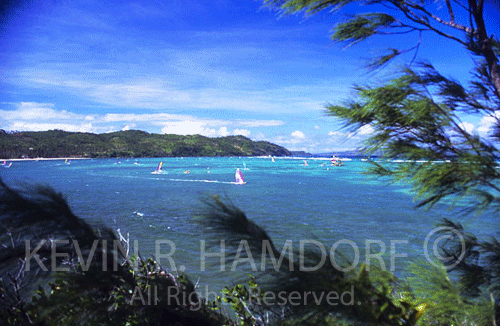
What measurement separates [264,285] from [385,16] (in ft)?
7.45

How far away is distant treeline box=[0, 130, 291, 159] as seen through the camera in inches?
5089

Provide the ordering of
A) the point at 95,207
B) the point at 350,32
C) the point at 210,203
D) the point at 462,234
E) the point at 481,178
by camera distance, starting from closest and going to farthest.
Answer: the point at 210,203, the point at 481,178, the point at 462,234, the point at 350,32, the point at 95,207

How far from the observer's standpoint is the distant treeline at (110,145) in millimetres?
129250

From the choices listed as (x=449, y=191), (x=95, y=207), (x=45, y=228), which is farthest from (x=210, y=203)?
(x=95, y=207)

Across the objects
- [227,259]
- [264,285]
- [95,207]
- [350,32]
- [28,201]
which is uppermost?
[350,32]

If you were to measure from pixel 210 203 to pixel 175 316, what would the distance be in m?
0.50

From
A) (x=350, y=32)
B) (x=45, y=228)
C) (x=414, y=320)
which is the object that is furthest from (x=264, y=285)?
(x=350, y=32)

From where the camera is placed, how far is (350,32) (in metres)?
2.69

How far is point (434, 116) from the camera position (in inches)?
83.4

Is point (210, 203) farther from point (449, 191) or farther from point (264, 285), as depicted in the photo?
point (449, 191)

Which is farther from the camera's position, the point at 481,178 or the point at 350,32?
the point at 350,32

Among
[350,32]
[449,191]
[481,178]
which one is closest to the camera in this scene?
[481,178]

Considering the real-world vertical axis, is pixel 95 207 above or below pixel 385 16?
below

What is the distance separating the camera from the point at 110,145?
156125mm
